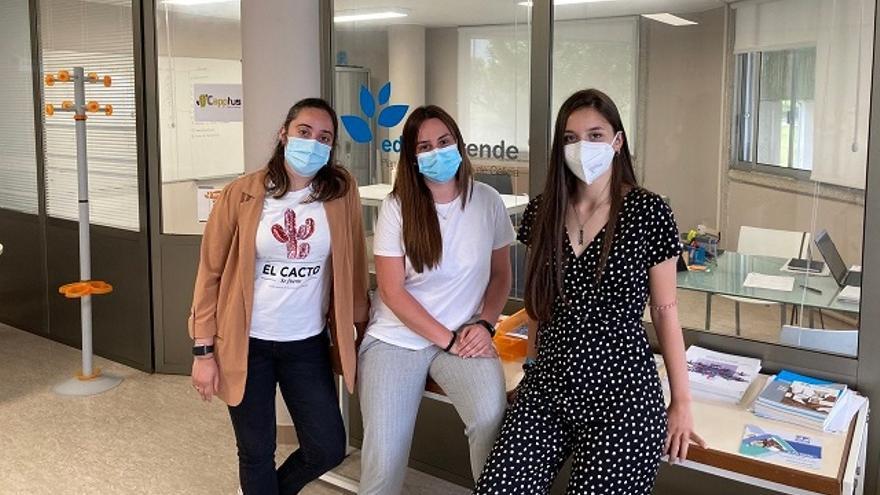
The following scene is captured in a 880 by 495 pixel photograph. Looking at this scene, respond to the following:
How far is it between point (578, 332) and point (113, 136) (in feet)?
11.8

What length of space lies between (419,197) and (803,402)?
1.24 meters

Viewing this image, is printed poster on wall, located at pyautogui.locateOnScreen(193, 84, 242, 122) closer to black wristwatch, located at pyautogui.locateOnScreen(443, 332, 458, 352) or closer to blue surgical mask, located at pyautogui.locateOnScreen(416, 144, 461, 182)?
blue surgical mask, located at pyautogui.locateOnScreen(416, 144, 461, 182)

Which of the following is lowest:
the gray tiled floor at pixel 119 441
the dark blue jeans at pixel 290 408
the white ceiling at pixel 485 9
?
the gray tiled floor at pixel 119 441

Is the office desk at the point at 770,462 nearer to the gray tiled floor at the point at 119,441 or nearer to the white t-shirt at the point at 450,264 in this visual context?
the white t-shirt at the point at 450,264

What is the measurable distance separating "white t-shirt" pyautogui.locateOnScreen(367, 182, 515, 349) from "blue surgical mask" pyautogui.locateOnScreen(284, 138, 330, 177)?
24cm

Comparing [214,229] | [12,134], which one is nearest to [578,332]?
[214,229]

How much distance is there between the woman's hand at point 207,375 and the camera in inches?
101

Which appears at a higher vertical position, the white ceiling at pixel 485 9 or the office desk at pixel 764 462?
the white ceiling at pixel 485 9

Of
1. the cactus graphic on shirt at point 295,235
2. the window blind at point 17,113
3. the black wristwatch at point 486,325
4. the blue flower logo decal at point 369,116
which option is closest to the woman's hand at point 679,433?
the black wristwatch at point 486,325

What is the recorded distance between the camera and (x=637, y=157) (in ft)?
10.0

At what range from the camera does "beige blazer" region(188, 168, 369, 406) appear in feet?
8.26

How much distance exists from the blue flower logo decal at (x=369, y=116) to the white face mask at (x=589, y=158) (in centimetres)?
156

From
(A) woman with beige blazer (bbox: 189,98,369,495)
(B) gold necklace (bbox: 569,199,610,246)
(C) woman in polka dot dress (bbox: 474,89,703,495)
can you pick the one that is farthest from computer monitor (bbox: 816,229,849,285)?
(A) woman with beige blazer (bbox: 189,98,369,495)

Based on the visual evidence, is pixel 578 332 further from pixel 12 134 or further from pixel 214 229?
pixel 12 134
